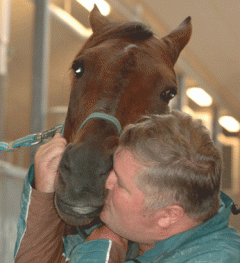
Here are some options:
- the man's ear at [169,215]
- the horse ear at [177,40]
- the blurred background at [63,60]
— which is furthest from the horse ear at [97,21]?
the blurred background at [63,60]

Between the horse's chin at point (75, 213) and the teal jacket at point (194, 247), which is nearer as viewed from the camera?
the teal jacket at point (194, 247)

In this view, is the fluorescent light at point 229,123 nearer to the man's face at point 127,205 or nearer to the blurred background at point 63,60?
the blurred background at point 63,60

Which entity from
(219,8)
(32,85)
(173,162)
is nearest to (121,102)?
(173,162)

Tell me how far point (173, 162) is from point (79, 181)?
26 centimetres

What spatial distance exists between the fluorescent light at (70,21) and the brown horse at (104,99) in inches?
102

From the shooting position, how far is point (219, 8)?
15.8ft

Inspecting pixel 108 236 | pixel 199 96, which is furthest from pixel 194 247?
pixel 199 96

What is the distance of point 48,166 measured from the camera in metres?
1.07

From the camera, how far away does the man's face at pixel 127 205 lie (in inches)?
34.6

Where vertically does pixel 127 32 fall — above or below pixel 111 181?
above

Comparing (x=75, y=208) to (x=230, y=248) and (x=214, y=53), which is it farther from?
(x=214, y=53)

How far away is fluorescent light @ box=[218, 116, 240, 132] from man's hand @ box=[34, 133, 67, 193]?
7.85 metres

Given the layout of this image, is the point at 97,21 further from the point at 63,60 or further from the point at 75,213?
the point at 63,60

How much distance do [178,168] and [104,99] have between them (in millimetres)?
438
